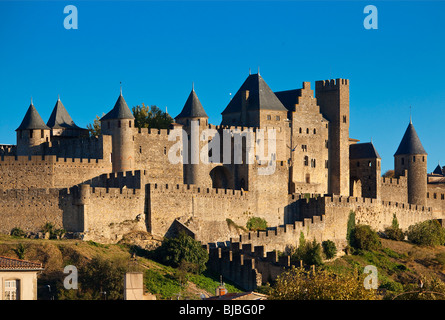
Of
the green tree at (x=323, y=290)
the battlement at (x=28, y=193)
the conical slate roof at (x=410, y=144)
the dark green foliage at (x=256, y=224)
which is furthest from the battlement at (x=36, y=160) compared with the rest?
the conical slate roof at (x=410, y=144)

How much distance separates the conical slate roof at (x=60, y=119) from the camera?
75812 mm

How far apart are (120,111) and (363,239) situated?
61.2 feet

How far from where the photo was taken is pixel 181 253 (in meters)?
65.6

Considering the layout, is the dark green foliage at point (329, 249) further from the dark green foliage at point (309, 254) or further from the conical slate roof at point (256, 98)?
the conical slate roof at point (256, 98)

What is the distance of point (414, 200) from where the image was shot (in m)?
89.2

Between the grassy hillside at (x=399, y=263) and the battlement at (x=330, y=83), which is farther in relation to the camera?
the battlement at (x=330, y=83)

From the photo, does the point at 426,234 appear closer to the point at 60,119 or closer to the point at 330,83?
the point at 330,83

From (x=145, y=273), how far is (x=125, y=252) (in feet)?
10.4

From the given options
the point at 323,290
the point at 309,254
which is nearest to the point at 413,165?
the point at 309,254

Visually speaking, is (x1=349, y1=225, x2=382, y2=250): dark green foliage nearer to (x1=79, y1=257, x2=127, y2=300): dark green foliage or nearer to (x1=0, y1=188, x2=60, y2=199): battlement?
(x1=0, y1=188, x2=60, y2=199): battlement

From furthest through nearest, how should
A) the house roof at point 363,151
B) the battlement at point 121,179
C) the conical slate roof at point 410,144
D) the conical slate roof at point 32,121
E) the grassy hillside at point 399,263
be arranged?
the conical slate roof at point 410,144 < the house roof at point 363,151 < the grassy hillside at point 399,263 < the conical slate roof at point 32,121 < the battlement at point 121,179

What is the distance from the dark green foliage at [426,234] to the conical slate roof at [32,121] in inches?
1097

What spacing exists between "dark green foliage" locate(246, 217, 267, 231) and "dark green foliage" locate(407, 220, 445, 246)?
41.9ft
